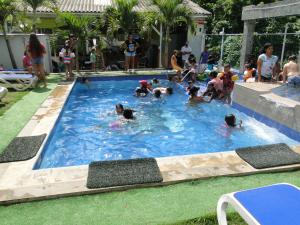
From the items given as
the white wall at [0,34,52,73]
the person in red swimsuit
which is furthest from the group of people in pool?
the white wall at [0,34,52,73]

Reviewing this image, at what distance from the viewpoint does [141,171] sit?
444 centimetres

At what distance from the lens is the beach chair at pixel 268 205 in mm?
1991

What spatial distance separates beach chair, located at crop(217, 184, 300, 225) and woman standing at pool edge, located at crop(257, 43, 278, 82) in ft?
23.9

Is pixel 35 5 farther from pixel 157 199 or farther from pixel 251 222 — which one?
pixel 251 222

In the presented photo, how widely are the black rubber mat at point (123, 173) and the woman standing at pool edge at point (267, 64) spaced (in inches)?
229

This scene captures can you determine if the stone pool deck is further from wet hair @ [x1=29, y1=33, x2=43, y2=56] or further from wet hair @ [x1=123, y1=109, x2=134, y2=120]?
wet hair @ [x1=29, y1=33, x2=43, y2=56]

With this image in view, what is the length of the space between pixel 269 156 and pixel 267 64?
192 inches

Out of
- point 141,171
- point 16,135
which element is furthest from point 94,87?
point 141,171

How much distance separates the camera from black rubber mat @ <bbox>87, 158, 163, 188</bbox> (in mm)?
4102

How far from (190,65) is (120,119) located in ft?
22.9

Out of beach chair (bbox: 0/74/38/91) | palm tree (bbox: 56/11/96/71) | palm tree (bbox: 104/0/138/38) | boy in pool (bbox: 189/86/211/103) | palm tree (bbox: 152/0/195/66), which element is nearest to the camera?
beach chair (bbox: 0/74/38/91)

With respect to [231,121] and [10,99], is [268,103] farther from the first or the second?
[10,99]

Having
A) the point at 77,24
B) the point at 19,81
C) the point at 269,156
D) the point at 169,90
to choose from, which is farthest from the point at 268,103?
the point at 77,24

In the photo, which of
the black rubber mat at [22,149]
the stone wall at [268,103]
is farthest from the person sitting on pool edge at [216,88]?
Result: the black rubber mat at [22,149]
